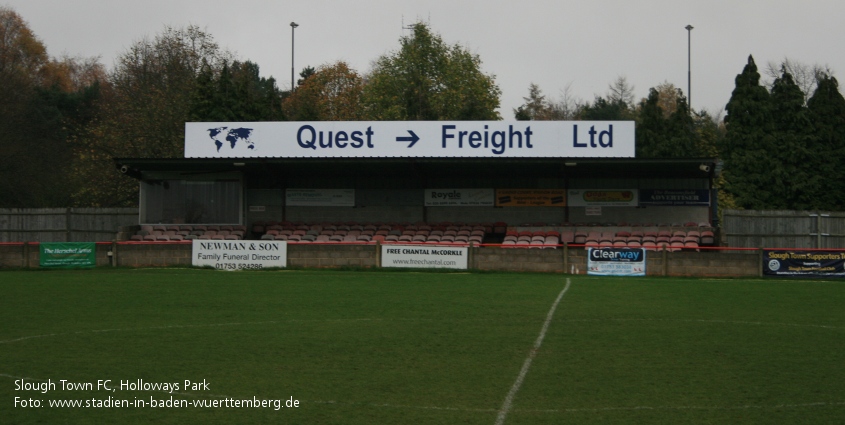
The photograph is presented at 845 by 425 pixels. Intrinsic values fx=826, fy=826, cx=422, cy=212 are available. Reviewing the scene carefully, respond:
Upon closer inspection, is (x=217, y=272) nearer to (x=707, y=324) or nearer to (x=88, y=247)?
(x=88, y=247)

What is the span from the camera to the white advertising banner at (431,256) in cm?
2817

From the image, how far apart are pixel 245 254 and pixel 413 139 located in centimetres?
911

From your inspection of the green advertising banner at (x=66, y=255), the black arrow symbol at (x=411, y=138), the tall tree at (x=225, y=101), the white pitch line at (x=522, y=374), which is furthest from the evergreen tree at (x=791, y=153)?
the green advertising banner at (x=66, y=255)

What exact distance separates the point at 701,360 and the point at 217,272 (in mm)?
18830

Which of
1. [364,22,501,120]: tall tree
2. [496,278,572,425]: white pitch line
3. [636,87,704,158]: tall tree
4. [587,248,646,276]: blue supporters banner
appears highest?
[364,22,501,120]: tall tree

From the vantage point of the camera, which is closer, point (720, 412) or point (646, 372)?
point (720, 412)

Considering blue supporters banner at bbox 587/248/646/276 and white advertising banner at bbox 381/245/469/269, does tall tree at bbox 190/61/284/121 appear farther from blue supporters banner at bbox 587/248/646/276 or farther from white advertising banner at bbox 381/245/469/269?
blue supporters banner at bbox 587/248/646/276

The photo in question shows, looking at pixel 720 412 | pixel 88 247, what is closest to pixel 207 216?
pixel 88 247

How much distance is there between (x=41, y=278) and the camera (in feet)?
82.0

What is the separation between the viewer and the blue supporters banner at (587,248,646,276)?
89.2ft

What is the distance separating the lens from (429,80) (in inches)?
2601

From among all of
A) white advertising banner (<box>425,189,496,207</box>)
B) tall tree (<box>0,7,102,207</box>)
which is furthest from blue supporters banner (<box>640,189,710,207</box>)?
tall tree (<box>0,7,102,207</box>)

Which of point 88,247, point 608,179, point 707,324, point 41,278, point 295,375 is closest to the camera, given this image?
point 295,375

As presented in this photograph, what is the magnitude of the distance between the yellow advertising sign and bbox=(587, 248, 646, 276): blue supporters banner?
878cm
